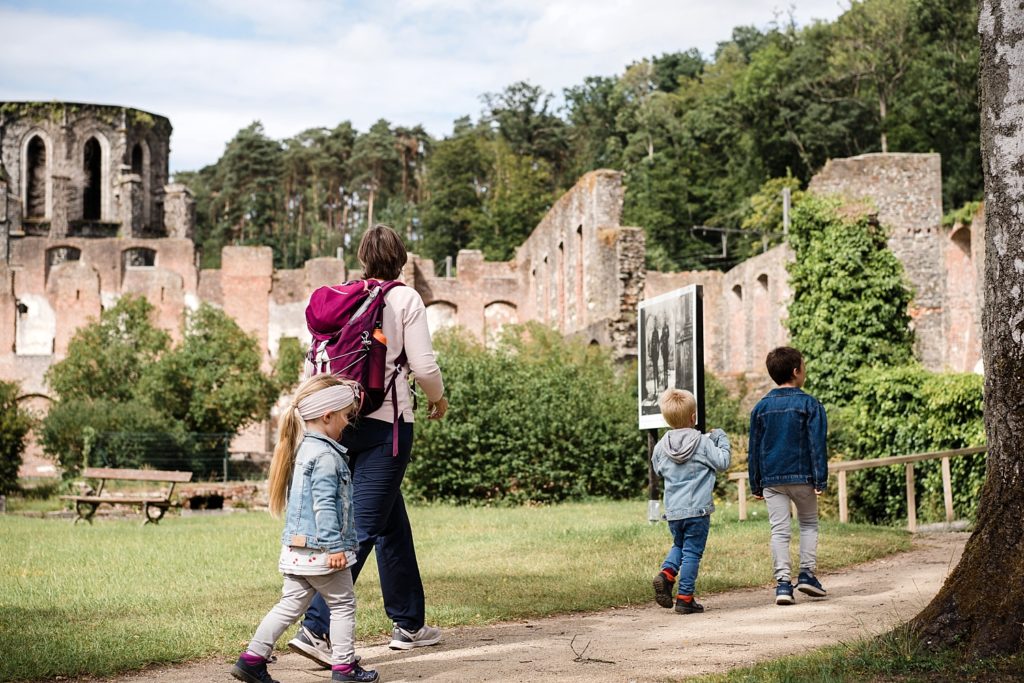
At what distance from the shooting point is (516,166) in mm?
67250

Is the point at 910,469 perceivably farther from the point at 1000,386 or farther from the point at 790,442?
the point at 1000,386

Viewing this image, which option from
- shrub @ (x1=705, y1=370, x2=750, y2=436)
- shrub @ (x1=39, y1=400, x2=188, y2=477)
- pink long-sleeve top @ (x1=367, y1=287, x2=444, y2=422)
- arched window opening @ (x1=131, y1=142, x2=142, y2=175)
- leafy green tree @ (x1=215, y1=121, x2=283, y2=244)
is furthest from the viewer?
leafy green tree @ (x1=215, y1=121, x2=283, y2=244)

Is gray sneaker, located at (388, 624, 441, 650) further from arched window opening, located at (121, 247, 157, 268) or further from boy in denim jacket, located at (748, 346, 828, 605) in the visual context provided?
arched window opening, located at (121, 247, 157, 268)

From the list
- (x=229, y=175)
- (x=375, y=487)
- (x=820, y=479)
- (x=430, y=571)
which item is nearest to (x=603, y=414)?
(x=430, y=571)

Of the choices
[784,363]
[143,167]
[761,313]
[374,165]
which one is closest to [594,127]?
[374,165]

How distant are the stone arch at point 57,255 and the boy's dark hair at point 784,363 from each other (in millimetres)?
45359

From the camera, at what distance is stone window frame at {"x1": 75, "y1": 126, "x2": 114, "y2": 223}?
63.3 metres

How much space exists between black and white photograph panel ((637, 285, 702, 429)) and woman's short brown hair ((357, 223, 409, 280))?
647cm

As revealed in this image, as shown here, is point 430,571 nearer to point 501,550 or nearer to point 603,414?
point 501,550

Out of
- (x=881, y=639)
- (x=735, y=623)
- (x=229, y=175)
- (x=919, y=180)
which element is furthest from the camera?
(x=229, y=175)

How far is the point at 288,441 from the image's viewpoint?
210 inches

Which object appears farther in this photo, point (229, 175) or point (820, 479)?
point (229, 175)

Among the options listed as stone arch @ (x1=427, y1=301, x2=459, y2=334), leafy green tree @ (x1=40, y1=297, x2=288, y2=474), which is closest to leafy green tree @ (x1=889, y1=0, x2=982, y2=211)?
stone arch @ (x1=427, y1=301, x2=459, y2=334)

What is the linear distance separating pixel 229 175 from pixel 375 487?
236 feet
